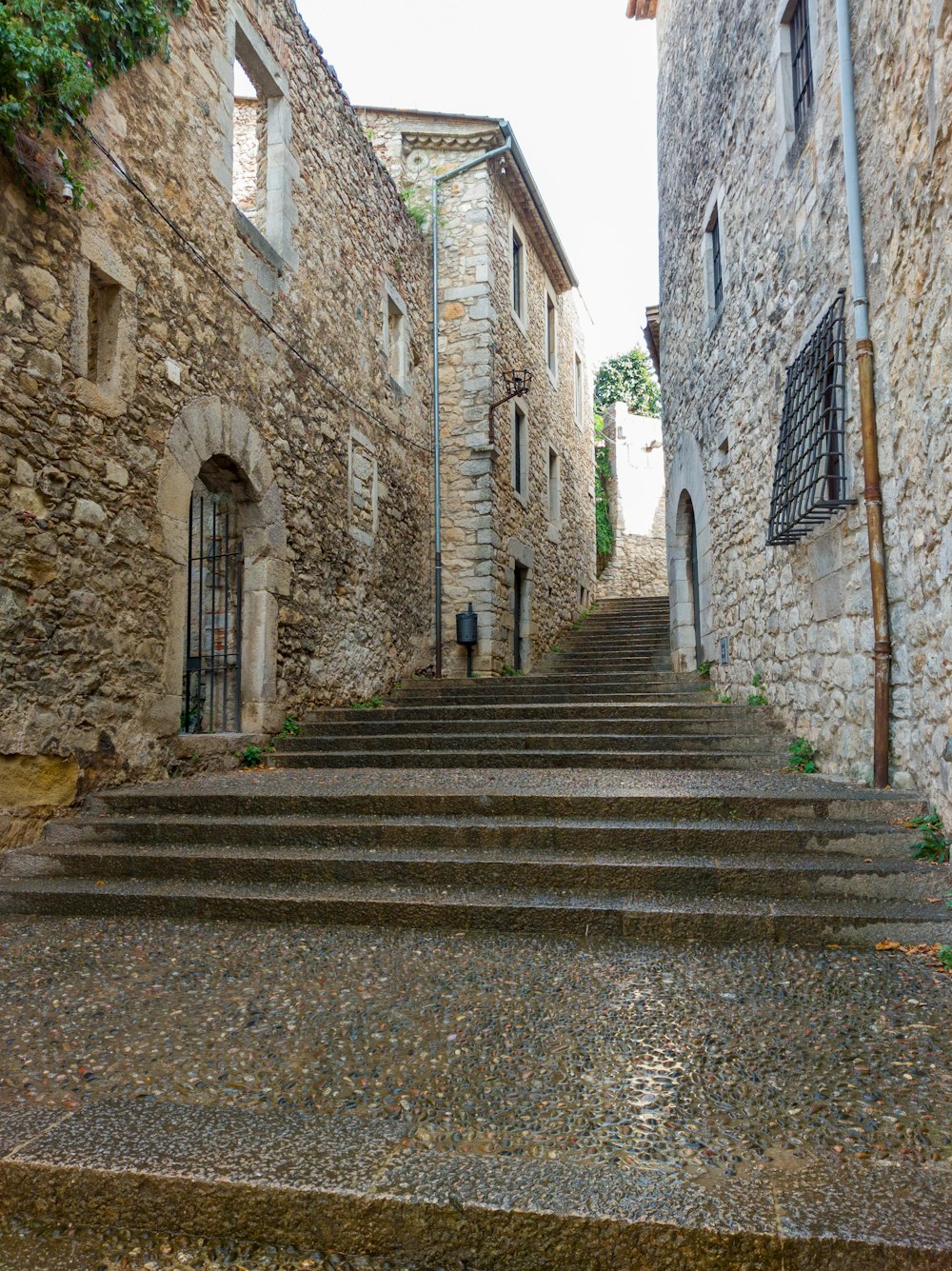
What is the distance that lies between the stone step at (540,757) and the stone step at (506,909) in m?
2.04

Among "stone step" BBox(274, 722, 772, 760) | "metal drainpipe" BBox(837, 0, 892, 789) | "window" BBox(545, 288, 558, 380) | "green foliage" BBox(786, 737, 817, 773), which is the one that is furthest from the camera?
"window" BBox(545, 288, 558, 380)

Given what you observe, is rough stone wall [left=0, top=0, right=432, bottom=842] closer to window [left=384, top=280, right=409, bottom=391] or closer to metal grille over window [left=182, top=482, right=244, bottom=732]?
metal grille over window [left=182, top=482, right=244, bottom=732]

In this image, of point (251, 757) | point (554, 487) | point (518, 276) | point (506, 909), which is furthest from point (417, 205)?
point (506, 909)

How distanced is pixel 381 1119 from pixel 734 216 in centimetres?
704

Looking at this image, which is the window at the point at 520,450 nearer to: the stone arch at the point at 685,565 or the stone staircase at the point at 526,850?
the stone arch at the point at 685,565

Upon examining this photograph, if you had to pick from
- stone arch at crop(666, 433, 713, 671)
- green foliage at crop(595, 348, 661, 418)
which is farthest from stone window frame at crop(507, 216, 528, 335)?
green foliage at crop(595, 348, 661, 418)

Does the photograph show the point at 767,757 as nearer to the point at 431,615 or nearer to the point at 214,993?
the point at 214,993

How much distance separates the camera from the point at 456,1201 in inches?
61.6

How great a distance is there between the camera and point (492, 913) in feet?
10.5

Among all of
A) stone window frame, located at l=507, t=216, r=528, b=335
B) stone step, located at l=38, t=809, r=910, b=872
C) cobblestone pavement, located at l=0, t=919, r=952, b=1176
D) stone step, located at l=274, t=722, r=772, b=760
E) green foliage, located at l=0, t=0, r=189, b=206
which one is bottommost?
cobblestone pavement, located at l=0, t=919, r=952, b=1176

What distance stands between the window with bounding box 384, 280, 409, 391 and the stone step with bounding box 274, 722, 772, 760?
450cm

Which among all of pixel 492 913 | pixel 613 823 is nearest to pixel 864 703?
pixel 613 823

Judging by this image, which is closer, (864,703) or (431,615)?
(864,703)

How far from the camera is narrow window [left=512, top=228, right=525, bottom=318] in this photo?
12297mm
